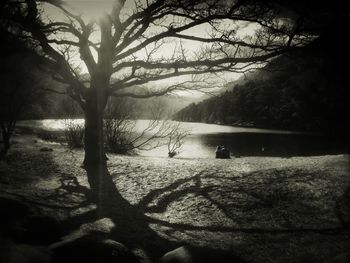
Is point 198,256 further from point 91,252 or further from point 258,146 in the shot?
point 258,146

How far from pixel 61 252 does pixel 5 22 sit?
29.4 ft

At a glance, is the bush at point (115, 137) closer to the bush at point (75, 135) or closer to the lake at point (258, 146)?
the bush at point (75, 135)

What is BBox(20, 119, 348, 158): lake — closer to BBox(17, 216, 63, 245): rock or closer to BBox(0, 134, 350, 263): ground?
BBox(0, 134, 350, 263): ground

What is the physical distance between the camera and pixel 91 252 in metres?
4.48

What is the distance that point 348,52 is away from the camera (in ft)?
27.6

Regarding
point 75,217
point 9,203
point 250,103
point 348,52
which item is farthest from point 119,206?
point 250,103

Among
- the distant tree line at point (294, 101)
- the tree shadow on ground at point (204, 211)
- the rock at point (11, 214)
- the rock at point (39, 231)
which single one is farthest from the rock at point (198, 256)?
the distant tree line at point (294, 101)

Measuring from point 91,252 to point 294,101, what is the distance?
93.1m

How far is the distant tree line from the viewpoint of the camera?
10.5 meters

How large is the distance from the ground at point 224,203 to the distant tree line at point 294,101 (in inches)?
140

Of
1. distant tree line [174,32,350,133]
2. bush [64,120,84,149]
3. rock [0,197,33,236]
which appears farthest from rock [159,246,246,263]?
bush [64,120,84,149]

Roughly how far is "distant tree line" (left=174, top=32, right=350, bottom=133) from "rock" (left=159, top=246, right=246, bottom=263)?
6.83 meters

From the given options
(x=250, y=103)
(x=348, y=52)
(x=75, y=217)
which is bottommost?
(x=75, y=217)

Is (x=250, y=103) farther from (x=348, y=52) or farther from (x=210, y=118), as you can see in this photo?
(x=348, y=52)
